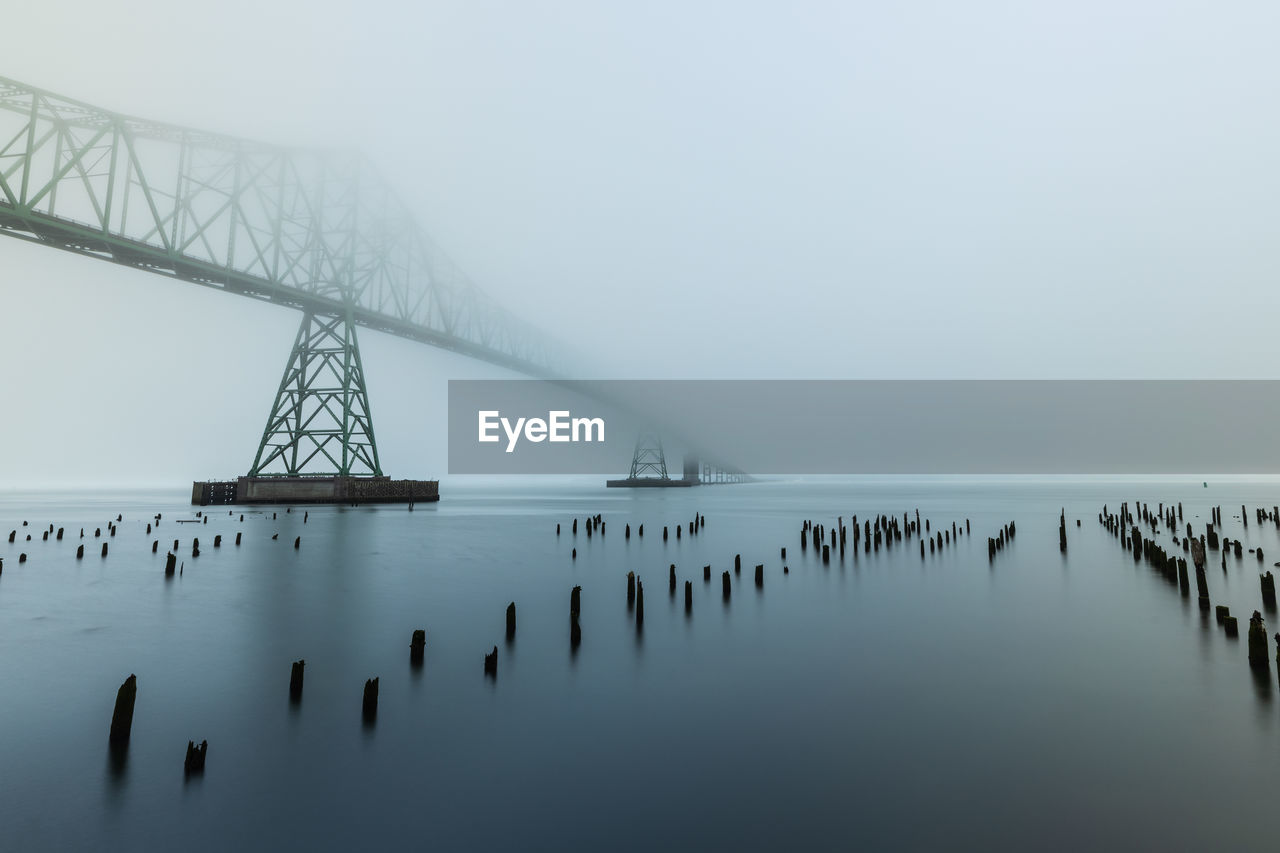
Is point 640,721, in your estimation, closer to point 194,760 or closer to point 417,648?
point 417,648

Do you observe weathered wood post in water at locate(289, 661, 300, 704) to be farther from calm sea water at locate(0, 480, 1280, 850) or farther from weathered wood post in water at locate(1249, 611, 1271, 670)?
weathered wood post in water at locate(1249, 611, 1271, 670)

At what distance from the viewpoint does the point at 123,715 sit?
Answer: 8086mm

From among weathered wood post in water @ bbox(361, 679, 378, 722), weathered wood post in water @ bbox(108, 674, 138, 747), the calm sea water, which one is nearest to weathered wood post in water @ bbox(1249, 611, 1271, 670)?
the calm sea water

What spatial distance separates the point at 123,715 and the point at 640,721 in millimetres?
6212

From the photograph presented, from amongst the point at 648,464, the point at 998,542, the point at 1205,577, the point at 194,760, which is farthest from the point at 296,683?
the point at 648,464

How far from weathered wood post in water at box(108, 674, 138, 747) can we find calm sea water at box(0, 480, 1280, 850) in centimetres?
29

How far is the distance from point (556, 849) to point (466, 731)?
3104 millimetres

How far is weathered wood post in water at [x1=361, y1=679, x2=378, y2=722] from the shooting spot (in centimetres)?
888

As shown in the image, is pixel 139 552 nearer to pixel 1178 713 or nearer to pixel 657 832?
pixel 657 832

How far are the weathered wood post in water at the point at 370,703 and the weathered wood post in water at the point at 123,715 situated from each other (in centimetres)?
257

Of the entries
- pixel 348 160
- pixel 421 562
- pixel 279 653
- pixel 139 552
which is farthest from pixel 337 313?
pixel 279 653

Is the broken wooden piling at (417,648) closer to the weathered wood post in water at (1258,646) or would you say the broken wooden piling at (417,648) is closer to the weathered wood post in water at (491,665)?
the weathered wood post in water at (491,665)

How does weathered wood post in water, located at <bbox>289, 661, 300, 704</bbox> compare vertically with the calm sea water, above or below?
above

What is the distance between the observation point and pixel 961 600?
18.2 m
